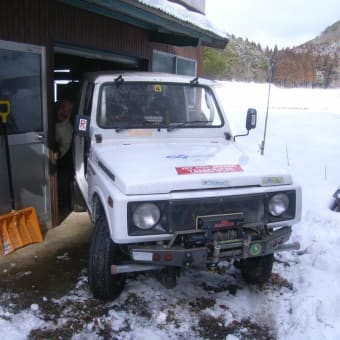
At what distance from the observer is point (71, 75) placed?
9.22 metres

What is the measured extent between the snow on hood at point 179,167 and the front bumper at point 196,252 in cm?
41

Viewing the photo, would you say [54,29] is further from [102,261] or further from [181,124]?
[102,261]

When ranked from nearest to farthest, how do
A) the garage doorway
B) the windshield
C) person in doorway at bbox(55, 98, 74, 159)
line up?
the windshield < person in doorway at bbox(55, 98, 74, 159) < the garage doorway

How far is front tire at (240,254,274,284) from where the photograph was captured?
13.1ft

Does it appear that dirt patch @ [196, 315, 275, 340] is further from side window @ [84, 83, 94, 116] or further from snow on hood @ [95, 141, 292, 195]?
side window @ [84, 83, 94, 116]

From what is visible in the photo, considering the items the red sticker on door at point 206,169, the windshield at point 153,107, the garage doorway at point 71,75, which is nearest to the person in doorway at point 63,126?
the garage doorway at point 71,75

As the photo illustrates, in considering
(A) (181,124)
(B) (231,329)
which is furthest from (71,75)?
(B) (231,329)

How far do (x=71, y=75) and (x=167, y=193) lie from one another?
6827 millimetres

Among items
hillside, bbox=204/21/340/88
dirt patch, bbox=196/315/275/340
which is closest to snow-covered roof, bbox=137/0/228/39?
dirt patch, bbox=196/315/275/340

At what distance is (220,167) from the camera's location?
3.45m

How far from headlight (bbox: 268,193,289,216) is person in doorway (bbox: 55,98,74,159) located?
3.01m

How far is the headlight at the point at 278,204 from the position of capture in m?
3.44

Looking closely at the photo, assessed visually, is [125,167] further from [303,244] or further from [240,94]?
[240,94]

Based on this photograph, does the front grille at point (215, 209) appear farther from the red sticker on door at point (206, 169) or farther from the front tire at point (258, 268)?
the front tire at point (258, 268)
